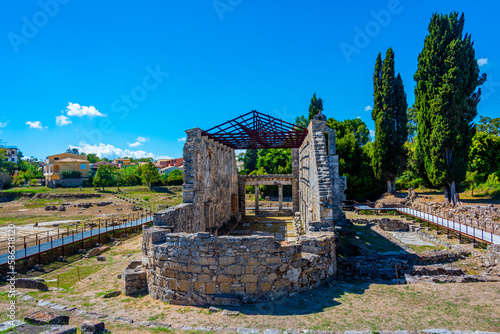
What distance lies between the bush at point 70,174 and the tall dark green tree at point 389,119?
62.1 meters

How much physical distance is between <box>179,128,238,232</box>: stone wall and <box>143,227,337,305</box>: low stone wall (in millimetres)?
4797

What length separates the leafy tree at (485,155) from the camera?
29.9 meters

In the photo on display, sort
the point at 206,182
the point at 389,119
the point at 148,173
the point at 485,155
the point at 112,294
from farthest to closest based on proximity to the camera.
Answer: the point at 148,173
the point at 389,119
the point at 485,155
the point at 206,182
the point at 112,294

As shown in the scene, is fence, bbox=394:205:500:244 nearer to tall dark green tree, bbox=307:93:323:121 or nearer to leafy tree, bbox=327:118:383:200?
leafy tree, bbox=327:118:383:200

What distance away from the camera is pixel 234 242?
24.8ft

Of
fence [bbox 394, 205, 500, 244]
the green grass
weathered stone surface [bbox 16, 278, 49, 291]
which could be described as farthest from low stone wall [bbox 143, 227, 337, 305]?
fence [bbox 394, 205, 500, 244]

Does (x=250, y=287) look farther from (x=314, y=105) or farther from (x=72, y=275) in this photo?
(x=314, y=105)

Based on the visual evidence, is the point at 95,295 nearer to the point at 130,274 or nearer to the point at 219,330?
the point at 130,274

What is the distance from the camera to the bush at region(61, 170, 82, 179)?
63.1 m

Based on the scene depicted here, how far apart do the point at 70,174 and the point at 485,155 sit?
7317 cm

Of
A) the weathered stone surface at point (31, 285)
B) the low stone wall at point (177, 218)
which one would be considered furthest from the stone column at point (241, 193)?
the weathered stone surface at point (31, 285)

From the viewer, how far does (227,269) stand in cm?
752

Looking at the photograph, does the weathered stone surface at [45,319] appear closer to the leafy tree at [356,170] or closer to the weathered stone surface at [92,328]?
the weathered stone surface at [92,328]

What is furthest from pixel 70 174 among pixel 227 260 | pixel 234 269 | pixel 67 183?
pixel 234 269
